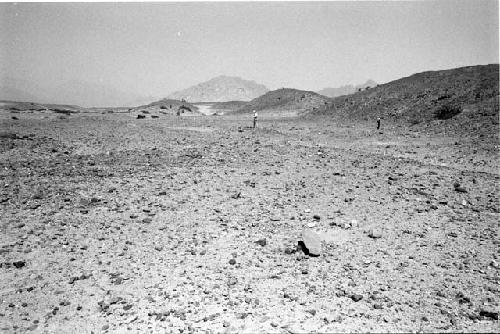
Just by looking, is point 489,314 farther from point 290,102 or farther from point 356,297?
point 290,102

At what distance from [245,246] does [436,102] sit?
25.3 meters

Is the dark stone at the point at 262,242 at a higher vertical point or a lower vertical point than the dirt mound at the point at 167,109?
lower

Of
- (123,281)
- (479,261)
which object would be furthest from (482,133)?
(123,281)

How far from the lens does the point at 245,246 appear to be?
5.89 m

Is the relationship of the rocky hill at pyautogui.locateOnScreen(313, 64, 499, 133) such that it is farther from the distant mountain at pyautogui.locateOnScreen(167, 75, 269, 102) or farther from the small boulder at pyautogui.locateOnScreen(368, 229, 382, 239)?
the distant mountain at pyautogui.locateOnScreen(167, 75, 269, 102)

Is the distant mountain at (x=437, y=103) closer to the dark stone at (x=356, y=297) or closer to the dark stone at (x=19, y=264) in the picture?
the dark stone at (x=356, y=297)

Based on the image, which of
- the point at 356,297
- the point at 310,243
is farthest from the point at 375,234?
the point at 356,297

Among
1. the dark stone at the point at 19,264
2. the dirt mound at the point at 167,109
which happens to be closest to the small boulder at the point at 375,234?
the dark stone at the point at 19,264

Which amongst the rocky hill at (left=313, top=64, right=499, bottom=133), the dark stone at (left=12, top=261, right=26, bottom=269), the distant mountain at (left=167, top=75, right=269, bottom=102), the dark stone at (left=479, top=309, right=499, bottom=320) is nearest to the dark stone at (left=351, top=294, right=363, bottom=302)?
the dark stone at (left=479, top=309, right=499, bottom=320)

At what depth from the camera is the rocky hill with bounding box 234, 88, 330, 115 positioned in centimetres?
4872

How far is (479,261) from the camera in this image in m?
5.32

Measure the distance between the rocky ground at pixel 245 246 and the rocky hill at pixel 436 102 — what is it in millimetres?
10288

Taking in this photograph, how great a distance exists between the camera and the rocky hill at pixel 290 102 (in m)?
48.7

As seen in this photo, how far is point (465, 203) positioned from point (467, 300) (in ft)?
13.8
